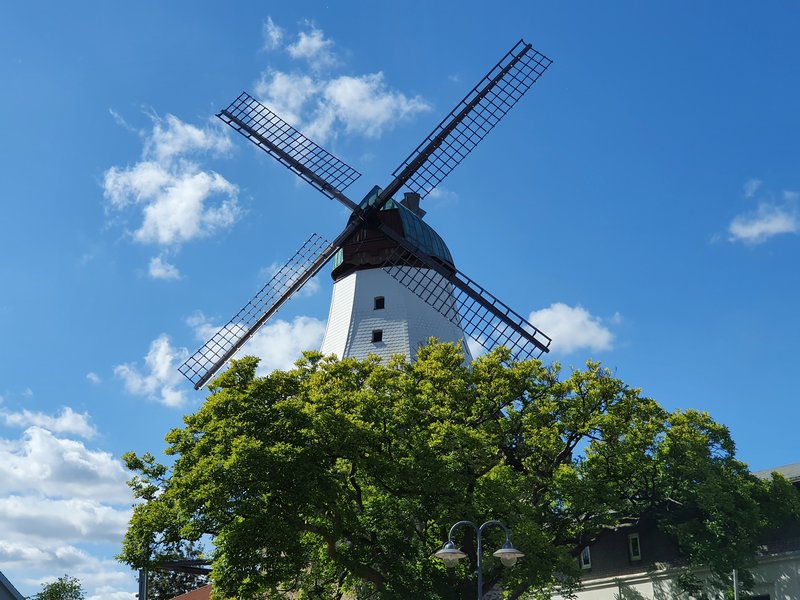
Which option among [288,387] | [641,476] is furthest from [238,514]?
[641,476]

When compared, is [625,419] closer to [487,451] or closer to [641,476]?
[641,476]

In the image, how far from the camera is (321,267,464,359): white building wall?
49.6 metres

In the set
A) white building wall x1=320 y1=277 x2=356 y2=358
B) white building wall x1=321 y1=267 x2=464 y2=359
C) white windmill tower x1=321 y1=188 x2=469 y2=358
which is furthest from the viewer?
white building wall x1=320 y1=277 x2=356 y2=358

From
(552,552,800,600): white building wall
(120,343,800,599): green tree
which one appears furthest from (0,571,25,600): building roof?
(552,552,800,600): white building wall

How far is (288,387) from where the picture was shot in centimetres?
3147

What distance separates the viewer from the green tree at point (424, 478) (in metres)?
29.0

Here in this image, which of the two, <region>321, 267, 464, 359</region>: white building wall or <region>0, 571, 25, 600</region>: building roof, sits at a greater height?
<region>321, 267, 464, 359</region>: white building wall

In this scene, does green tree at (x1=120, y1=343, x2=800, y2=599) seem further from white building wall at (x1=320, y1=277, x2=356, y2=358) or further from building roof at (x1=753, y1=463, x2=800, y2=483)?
white building wall at (x1=320, y1=277, x2=356, y2=358)

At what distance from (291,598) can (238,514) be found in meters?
18.7

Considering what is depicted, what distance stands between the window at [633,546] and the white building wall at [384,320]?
14.1m

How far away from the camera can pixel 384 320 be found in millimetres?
50250

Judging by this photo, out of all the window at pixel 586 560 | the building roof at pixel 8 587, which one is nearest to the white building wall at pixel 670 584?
the window at pixel 586 560

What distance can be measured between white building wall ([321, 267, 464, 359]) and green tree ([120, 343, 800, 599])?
10310 mm

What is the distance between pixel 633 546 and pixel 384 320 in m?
17.6
